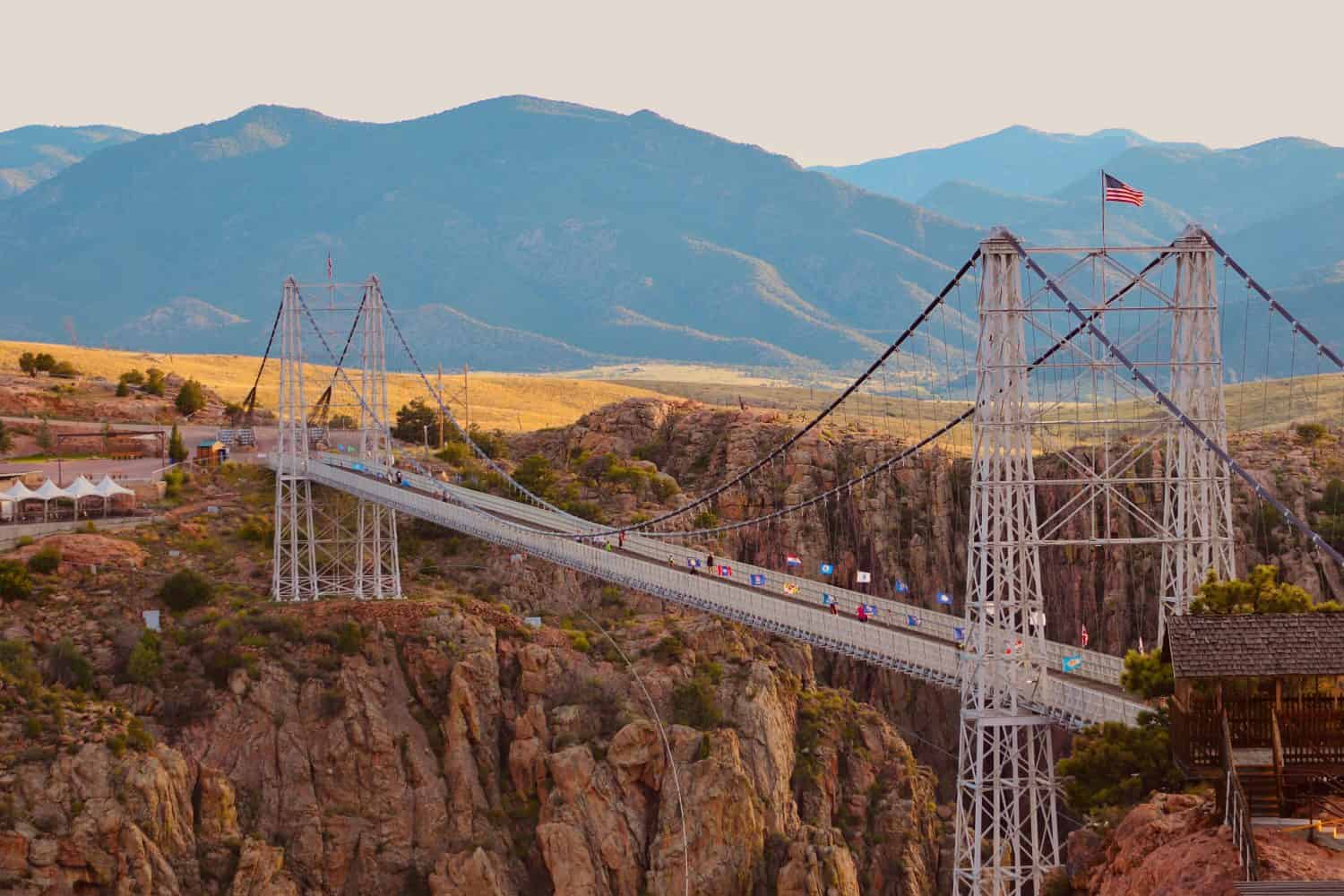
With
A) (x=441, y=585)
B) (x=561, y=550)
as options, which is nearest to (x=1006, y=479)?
(x=561, y=550)

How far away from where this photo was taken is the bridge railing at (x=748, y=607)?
1553 inches

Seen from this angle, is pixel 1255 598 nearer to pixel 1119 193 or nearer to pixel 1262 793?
pixel 1262 793

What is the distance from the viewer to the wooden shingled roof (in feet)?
84.4

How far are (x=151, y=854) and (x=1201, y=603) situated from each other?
2808cm

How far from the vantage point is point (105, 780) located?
49.2m

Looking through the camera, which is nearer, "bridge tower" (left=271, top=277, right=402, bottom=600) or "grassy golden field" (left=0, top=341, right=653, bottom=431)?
"bridge tower" (left=271, top=277, right=402, bottom=600)

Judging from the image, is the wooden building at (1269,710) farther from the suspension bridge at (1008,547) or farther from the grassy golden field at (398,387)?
the grassy golden field at (398,387)

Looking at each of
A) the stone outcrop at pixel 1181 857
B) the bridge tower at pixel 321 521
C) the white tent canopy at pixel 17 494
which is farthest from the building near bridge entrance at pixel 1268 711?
the white tent canopy at pixel 17 494

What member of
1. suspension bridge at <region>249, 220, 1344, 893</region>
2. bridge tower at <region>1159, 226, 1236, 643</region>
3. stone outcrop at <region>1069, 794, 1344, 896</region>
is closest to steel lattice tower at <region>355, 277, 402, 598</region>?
suspension bridge at <region>249, 220, 1344, 893</region>

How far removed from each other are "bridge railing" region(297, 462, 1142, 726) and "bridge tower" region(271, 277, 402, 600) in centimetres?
187

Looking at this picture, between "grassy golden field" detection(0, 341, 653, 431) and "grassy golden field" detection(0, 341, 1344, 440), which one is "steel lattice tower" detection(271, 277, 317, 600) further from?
"grassy golden field" detection(0, 341, 653, 431)

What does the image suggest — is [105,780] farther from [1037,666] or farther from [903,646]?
[1037,666]

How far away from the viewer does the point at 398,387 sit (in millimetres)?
127250

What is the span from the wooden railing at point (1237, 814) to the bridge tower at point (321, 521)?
129 ft
